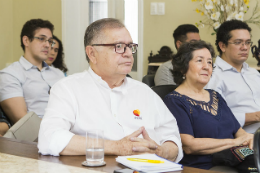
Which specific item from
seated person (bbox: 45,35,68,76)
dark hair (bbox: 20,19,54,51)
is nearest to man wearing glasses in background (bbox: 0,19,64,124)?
dark hair (bbox: 20,19,54,51)

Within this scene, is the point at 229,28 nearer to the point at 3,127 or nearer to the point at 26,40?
the point at 26,40

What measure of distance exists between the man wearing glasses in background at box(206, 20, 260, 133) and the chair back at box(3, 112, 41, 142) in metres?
1.30

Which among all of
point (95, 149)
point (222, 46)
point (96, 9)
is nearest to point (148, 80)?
point (222, 46)

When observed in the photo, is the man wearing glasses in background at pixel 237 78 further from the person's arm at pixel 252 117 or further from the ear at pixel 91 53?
the ear at pixel 91 53

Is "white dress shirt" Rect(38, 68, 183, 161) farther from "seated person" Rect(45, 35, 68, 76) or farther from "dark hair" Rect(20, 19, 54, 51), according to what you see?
"seated person" Rect(45, 35, 68, 76)

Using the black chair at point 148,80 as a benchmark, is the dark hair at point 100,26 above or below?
above

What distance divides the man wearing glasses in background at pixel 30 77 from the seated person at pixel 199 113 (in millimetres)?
1141

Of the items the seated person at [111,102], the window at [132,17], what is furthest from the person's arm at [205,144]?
the window at [132,17]

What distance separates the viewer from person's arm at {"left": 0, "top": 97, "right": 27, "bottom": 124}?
7.96 ft

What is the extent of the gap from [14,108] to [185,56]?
1283mm

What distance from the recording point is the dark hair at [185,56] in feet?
7.09

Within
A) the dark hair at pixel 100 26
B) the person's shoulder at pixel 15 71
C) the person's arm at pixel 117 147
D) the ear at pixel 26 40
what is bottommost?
the person's arm at pixel 117 147

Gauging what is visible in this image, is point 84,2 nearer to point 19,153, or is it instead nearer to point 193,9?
point 193,9

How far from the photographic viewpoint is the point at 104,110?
1.57 metres
